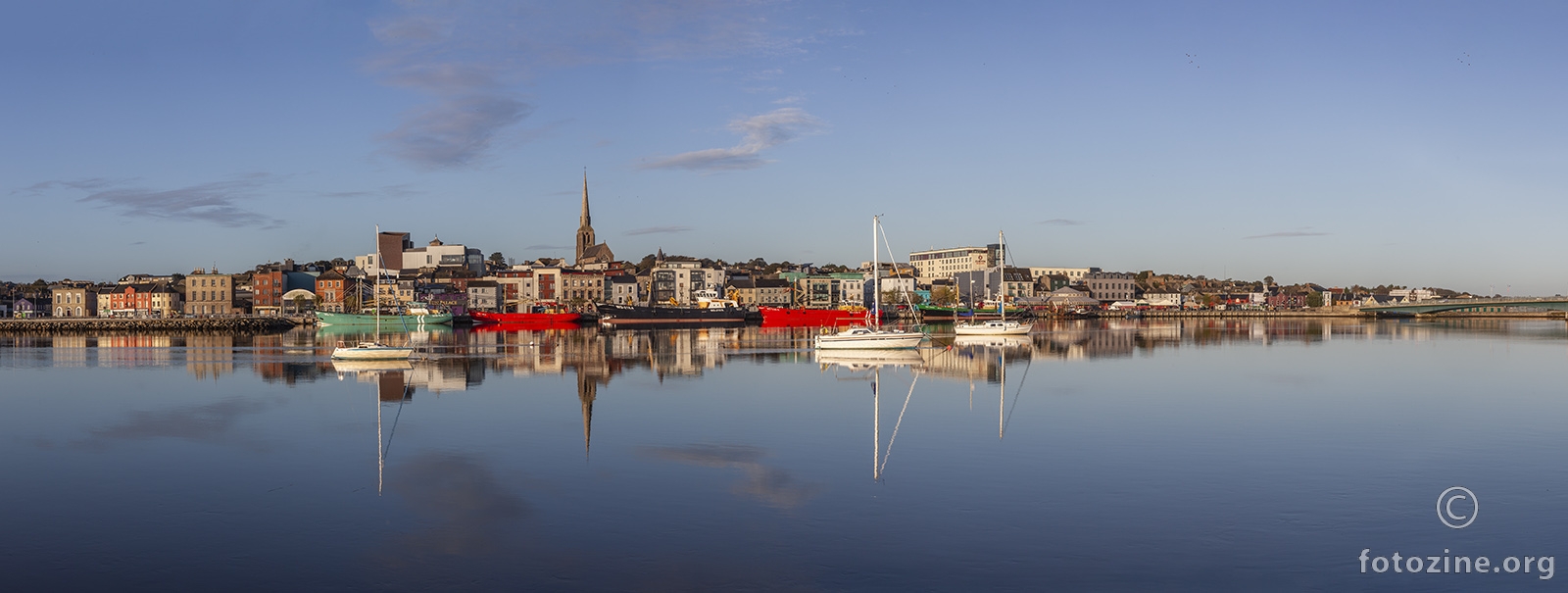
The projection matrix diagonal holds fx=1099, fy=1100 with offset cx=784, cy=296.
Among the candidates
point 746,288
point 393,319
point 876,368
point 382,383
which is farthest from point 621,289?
point 382,383

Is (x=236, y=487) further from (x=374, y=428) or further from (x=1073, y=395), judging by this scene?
(x=1073, y=395)

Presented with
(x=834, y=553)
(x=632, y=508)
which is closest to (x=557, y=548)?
(x=632, y=508)

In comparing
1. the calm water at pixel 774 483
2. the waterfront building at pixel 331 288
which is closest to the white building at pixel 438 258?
the waterfront building at pixel 331 288

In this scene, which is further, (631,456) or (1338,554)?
(631,456)

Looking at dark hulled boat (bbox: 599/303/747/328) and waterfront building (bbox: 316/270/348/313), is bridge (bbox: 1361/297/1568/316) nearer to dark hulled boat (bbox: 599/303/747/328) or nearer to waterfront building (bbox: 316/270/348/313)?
dark hulled boat (bbox: 599/303/747/328)

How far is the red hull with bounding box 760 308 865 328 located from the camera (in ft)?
363

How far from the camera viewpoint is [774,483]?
15586 mm

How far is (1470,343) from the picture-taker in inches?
2483

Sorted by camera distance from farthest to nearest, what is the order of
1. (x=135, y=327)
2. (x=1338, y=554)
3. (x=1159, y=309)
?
(x=1159, y=309)
(x=135, y=327)
(x=1338, y=554)

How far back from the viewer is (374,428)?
867 inches

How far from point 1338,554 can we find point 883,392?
18134mm

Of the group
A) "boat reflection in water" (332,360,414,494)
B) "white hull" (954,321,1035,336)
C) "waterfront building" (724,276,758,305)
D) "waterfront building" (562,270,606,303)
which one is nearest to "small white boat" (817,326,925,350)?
"boat reflection in water" (332,360,414,494)

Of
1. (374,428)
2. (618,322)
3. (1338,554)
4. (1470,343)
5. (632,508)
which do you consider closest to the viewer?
(1338,554)

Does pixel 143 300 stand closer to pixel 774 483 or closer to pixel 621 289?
pixel 621 289
